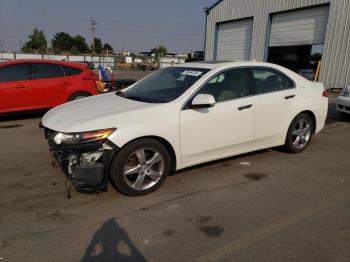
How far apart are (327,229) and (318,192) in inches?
34.8

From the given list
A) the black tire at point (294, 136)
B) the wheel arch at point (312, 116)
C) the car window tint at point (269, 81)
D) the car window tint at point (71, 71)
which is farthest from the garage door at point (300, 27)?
the car window tint at point (71, 71)

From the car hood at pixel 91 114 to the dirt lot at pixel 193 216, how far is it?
825 millimetres

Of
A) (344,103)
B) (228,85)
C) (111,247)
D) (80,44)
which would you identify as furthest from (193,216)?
(80,44)

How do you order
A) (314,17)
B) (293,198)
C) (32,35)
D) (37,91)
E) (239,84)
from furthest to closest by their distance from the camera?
(32,35) → (314,17) → (37,91) → (239,84) → (293,198)

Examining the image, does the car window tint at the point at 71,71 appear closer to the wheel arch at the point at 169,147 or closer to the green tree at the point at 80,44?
the wheel arch at the point at 169,147

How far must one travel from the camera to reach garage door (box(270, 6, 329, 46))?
14.4 meters

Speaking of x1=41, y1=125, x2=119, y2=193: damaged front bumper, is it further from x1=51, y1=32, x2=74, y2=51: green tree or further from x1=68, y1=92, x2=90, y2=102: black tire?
x1=51, y1=32, x2=74, y2=51: green tree

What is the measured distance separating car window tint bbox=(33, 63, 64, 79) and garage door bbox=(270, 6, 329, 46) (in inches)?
475

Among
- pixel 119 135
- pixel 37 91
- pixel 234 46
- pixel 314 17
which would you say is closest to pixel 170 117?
pixel 119 135

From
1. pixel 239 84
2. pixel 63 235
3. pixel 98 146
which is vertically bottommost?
pixel 63 235

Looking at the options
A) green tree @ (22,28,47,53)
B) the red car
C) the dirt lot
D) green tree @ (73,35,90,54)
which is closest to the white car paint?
the dirt lot

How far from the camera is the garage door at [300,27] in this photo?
1443 cm

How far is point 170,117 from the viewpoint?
11.9 ft

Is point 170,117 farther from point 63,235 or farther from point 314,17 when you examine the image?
point 314,17
